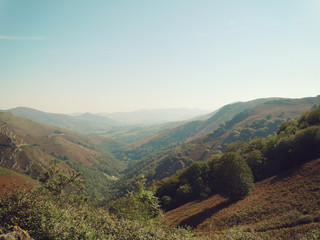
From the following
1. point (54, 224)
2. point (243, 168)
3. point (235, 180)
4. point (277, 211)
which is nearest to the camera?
point (54, 224)

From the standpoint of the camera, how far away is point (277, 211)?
Answer: 1267 inches

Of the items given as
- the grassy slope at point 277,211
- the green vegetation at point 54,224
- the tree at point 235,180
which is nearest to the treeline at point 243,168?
the tree at point 235,180

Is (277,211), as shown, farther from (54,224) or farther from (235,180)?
(54,224)

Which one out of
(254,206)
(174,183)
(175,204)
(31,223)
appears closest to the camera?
(31,223)

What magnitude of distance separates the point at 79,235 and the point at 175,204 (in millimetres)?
67493

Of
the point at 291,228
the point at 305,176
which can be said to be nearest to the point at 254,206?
the point at 291,228

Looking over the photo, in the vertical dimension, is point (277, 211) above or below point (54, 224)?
below

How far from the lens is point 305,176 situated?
4219 cm

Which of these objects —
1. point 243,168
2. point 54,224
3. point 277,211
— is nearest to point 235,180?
point 243,168

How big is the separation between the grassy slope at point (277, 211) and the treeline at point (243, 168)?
5314 mm

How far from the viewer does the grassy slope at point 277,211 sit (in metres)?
26.1

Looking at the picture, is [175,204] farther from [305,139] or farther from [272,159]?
[305,139]

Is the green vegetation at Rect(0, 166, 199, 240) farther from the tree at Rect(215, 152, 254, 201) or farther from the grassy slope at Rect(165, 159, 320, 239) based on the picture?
the tree at Rect(215, 152, 254, 201)

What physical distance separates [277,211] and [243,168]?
1503 cm
